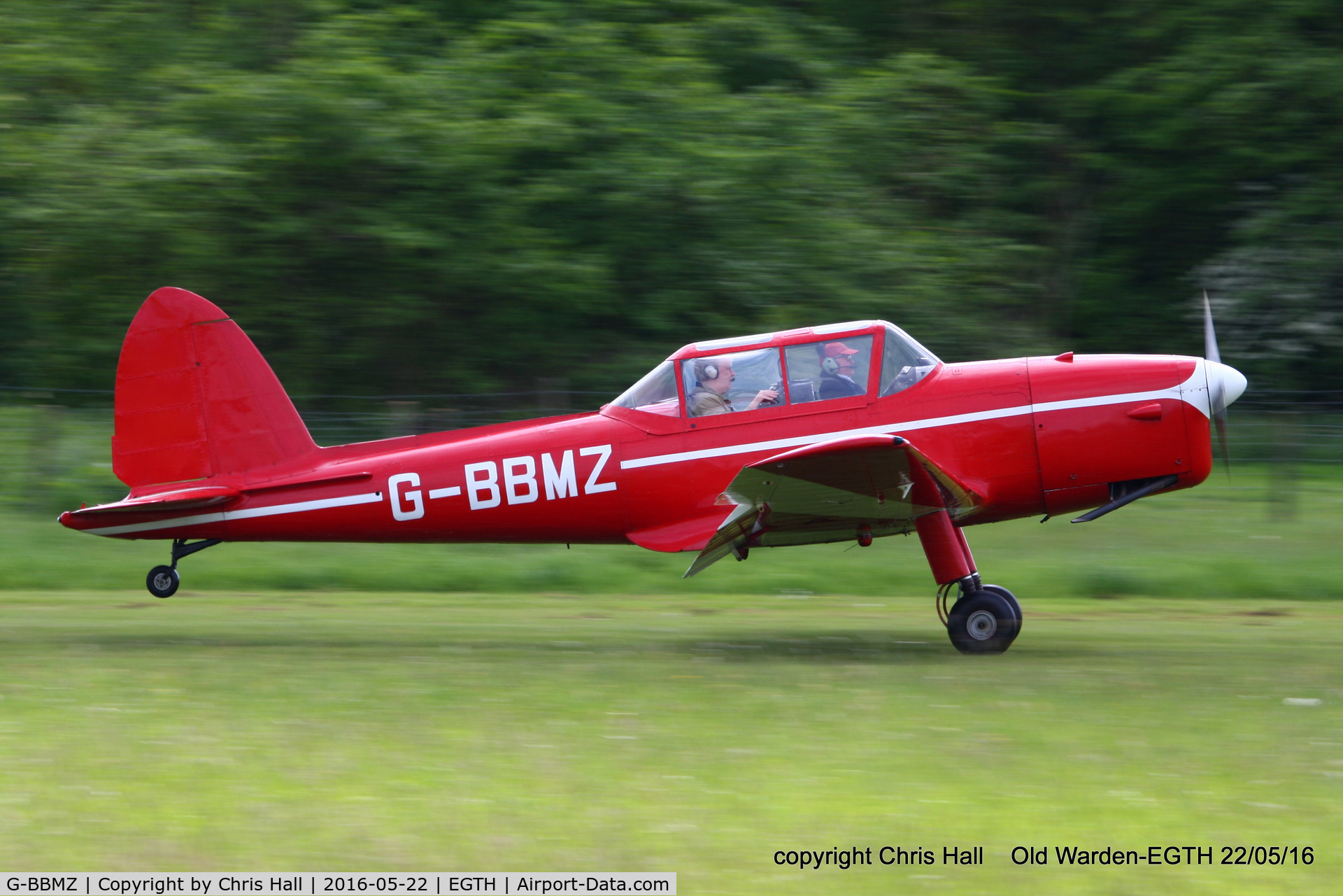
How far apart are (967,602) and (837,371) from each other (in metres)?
1.66

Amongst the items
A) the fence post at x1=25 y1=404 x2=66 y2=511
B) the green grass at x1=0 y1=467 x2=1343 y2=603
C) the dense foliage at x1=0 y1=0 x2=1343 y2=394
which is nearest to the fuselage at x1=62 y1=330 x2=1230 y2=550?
the green grass at x1=0 y1=467 x2=1343 y2=603

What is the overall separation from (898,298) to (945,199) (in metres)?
2.98

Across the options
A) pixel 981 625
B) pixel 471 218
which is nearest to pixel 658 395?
pixel 981 625

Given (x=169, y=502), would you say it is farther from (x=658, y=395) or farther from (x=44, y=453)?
(x=44, y=453)

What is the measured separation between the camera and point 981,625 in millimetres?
7910

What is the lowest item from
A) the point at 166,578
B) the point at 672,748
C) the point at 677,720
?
the point at 166,578

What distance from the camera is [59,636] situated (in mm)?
8539

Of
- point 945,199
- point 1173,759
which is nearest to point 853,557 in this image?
point 1173,759

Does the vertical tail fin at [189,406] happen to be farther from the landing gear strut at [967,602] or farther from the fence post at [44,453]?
the fence post at [44,453]

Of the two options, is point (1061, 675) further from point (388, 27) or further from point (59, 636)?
point (388, 27)

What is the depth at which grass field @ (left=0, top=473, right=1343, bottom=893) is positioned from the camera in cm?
436

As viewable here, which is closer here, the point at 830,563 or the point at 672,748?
the point at 672,748

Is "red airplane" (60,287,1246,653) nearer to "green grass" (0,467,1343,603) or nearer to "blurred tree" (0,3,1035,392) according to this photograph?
"green grass" (0,467,1343,603)

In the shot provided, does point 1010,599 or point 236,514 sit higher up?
point 236,514
